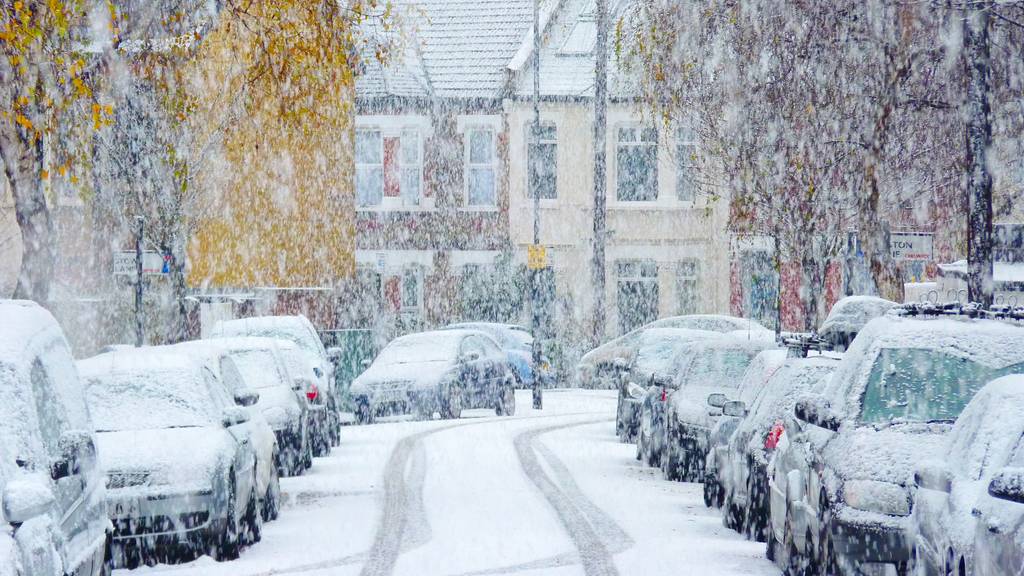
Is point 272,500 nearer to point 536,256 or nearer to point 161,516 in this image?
point 161,516

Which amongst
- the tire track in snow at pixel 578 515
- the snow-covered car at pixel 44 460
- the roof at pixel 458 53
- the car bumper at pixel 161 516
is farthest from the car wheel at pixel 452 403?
the snow-covered car at pixel 44 460

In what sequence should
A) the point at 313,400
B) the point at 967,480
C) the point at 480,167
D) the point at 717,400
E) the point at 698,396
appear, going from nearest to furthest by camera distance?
the point at 967,480 → the point at 717,400 → the point at 698,396 → the point at 313,400 → the point at 480,167

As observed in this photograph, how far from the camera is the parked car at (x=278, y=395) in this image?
1780 cm

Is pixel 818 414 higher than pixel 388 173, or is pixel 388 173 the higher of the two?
pixel 388 173

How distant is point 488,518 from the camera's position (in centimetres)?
1407

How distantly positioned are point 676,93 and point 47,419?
52.2 ft

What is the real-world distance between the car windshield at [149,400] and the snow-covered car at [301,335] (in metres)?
9.28

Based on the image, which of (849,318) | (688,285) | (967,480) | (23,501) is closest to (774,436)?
(967,480)

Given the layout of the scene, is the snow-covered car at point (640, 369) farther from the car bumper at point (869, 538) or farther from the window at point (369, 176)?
the window at point (369, 176)

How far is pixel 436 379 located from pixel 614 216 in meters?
16.4

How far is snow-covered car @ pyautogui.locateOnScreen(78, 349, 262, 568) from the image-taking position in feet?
37.6

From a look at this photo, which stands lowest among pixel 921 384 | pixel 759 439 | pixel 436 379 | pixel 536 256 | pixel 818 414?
pixel 436 379

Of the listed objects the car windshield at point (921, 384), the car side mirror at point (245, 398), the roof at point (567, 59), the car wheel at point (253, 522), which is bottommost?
the car wheel at point (253, 522)

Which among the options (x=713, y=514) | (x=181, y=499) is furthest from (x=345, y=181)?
(x=181, y=499)
